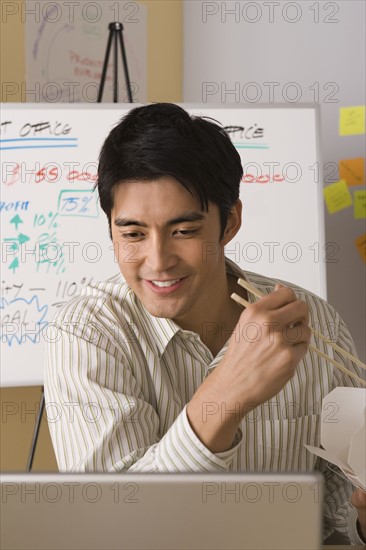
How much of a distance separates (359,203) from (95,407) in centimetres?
175

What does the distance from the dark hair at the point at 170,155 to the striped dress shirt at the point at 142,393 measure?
17 centimetres

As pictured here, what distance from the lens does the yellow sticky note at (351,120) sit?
2658 mm

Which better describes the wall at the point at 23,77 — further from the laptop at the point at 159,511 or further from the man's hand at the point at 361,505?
the laptop at the point at 159,511

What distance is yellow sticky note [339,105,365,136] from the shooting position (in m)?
2.66

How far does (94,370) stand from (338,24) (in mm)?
1920

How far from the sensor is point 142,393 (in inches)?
47.6

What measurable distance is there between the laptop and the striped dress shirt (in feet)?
1.57

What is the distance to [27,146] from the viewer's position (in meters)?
2.17

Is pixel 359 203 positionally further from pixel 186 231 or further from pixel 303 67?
pixel 186 231

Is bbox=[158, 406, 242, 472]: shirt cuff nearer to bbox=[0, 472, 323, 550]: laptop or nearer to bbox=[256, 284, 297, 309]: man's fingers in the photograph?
bbox=[256, 284, 297, 309]: man's fingers

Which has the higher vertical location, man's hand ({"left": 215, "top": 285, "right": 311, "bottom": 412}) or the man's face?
the man's face

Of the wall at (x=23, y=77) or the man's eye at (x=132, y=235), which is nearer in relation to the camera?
the man's eye at (x=132, y=235)

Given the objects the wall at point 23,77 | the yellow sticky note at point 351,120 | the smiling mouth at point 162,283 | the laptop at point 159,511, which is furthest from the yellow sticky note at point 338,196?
the laptop at point 159,511

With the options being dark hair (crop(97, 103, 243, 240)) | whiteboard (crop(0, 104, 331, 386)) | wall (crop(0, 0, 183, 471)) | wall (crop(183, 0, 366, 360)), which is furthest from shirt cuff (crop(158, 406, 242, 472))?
wall (crop(183, 0, 366, 360))
